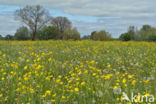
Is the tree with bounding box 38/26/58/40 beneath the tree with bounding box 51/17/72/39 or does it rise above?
beneath

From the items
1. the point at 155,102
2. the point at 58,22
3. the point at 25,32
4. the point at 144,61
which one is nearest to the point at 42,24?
the point at 25,32

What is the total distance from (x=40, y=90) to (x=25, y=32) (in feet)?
193

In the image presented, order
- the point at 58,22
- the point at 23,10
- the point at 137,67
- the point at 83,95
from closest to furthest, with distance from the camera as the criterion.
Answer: the point at 83,95, the point at 137,67, the point at 23,10, the point at 58,22

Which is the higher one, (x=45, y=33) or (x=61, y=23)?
(x=61, y=23)

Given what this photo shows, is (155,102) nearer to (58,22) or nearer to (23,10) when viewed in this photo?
(23,10)

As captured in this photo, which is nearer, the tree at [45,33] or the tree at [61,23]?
the tree at [45,33]

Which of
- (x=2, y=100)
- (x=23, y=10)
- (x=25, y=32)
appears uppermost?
(x=23, y=10)

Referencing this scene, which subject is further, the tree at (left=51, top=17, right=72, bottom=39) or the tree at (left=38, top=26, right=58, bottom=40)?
the tree at (left=51, top=17, right=72, bottom=39)

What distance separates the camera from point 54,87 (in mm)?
3068

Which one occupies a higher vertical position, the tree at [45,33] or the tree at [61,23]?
the tree at [61,23]

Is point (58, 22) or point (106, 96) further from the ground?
point (58, 22)

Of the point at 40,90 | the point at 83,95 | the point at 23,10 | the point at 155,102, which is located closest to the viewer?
the point at 155,102

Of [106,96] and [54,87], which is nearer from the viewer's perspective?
[106,96]

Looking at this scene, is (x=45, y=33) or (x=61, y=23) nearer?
(x=45, y=33)
